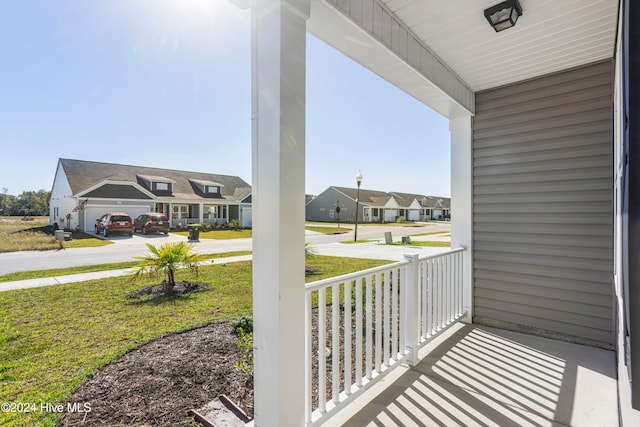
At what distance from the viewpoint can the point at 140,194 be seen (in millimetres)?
2826

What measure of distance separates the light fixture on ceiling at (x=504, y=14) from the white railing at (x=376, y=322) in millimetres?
1621

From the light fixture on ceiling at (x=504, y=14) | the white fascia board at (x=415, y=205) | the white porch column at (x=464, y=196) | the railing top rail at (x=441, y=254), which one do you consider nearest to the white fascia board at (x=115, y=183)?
the railing top rail at (x=441, y=254)

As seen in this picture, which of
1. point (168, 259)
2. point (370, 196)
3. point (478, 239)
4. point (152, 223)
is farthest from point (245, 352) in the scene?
point (370, 196)

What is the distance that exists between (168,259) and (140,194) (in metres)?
1.00

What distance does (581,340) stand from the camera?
2.68 m

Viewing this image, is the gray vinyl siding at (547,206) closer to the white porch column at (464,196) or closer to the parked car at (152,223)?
the white porch column at (464,196)

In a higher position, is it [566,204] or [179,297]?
[566,204]

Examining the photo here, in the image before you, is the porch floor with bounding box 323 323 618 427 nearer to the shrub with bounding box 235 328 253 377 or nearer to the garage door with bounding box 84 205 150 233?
the shrub with bounding box 235 328 253 377

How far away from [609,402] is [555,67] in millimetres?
2565

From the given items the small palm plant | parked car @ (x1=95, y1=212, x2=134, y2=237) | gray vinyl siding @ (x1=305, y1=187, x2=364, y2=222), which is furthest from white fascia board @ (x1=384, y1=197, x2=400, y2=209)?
parked car @ (x1=95, y1=212, x2=134, y2=237)

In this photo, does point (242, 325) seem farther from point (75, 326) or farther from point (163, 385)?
point (75, 326)

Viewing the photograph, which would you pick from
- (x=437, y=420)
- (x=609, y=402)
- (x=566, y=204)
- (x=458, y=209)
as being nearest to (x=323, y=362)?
(x=437, y=420)

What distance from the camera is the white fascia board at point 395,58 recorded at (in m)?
1.60

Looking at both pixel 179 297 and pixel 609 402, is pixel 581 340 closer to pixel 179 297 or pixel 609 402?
pixel 609 402
